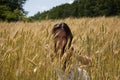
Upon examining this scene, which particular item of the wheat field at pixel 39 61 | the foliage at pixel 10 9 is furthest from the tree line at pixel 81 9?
the wheat field at pixel 39 61

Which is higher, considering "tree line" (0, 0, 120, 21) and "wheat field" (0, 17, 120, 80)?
"wheat field" (0, 17, 120, 80)

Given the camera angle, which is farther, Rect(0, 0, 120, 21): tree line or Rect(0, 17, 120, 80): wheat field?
Rect(0, 0, 120, 21): tree line

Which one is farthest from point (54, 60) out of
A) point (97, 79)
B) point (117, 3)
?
point (117, 3)

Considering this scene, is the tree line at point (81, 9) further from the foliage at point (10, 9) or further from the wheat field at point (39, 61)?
the wheat field at point (39, 61)

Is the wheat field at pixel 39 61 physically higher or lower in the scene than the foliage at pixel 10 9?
higher

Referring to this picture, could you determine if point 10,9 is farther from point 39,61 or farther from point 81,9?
point 81,9

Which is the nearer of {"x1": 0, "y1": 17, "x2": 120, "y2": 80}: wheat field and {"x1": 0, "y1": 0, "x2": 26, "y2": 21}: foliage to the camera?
{"x1": 0, "y1": 17, "x2": 120, "y2": 80}: wheat field

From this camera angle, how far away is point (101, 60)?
8.09ft

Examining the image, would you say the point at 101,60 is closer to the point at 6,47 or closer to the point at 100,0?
the point at 6,47

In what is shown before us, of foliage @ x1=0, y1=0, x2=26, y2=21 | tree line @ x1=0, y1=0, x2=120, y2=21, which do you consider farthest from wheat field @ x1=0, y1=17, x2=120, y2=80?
foliage @ x1=0, y1=0, x2=26, y2=21

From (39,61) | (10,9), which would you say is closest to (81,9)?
(10,9)

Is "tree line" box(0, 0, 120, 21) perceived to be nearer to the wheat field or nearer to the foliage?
the foliage

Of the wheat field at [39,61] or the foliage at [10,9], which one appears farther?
the foliage at [10,9]

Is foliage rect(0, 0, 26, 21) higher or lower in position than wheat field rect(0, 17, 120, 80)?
lower
